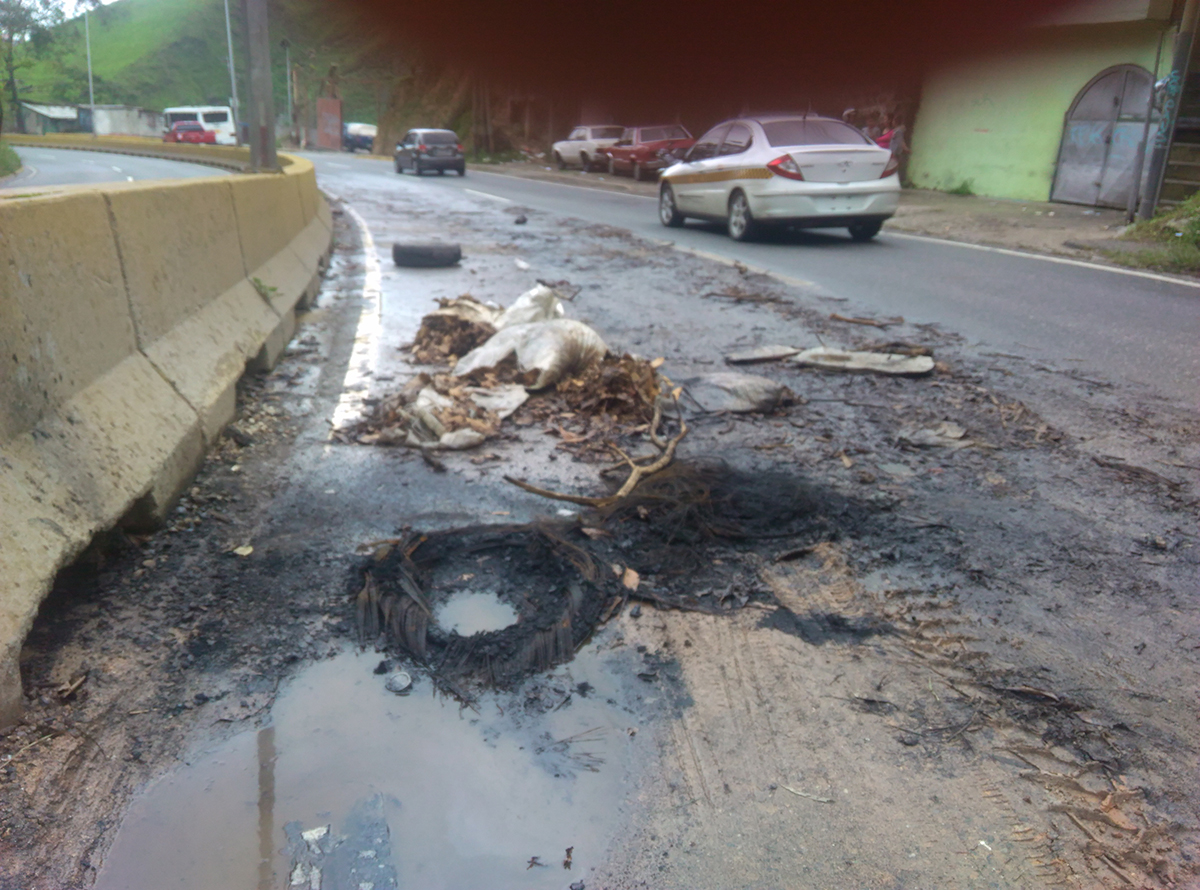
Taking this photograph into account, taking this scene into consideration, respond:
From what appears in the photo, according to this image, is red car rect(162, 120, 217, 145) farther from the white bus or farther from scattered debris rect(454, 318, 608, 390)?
scattered debris rect(454, 318, 608, 390)

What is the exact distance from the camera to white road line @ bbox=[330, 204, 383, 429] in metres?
5.38

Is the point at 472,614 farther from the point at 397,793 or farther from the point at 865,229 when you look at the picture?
the point at 865,229

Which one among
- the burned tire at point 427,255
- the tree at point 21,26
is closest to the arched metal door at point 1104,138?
the burned tire at point 427,255

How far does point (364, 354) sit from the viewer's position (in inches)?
264

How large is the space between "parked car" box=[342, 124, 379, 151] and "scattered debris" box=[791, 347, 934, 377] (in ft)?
198

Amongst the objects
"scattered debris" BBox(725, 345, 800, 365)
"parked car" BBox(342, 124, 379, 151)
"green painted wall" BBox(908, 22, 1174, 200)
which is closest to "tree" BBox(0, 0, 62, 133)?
"parked car" BBox(342, 124, 379, 151)

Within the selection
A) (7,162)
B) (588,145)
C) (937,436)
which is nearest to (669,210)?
(937,436)

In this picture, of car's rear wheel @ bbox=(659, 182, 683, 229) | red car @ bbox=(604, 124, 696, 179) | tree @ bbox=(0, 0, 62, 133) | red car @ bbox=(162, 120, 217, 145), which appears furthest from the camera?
tree @ bbox=(0, 0, 62, 133)

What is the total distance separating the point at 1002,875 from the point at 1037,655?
0.96m

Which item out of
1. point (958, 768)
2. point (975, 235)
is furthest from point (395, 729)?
point (975, 235)

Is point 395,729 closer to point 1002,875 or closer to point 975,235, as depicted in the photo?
point 1002,875

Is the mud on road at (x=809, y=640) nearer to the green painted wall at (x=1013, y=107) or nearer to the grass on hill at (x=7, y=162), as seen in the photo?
the green painted wall at (x=1013, y=107)

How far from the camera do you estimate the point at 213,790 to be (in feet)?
7.43

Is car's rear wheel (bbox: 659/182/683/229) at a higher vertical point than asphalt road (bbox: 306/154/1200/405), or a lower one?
higher
